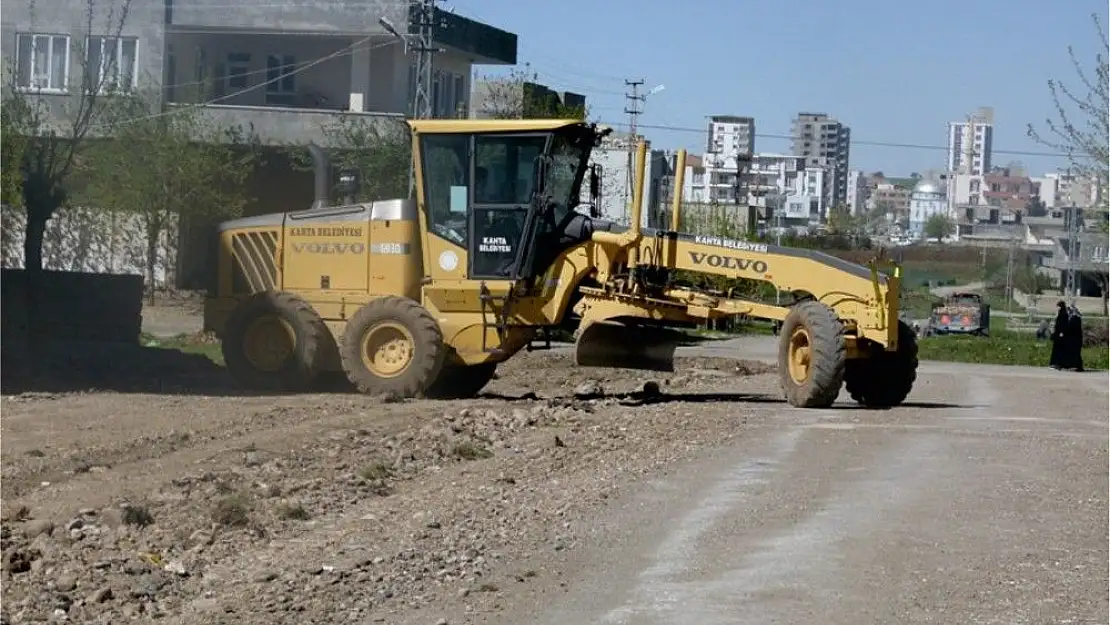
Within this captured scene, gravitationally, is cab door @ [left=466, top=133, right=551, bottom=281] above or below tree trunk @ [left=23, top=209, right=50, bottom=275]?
above

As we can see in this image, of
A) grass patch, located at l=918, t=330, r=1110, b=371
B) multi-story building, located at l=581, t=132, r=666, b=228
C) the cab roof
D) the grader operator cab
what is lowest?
grass patch, located at l=918, t=330, r=1110, b=371

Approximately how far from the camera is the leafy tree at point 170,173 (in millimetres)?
44750

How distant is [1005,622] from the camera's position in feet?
31.2

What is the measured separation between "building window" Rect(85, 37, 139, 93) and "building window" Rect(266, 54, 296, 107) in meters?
5.48

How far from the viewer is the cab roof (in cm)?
2228

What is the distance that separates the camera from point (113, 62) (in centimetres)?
3928

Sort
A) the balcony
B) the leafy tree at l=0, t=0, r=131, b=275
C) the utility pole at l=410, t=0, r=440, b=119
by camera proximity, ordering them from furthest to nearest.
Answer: the balcony → the utility pole at l=410, t=0, r=440, b=119 → the leafy tree at l=0, t=0, r=131, b=275

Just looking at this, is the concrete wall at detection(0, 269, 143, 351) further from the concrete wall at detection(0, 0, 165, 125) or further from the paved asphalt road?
the paved asphalt road

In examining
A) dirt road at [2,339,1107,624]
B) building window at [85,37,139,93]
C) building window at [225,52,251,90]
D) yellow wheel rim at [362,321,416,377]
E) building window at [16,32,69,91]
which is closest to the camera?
dirt road at [2,339,1107,624]

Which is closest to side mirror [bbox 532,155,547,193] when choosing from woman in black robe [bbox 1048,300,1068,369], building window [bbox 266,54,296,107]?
woman in black robe [bbox 1048,300,1068,369]

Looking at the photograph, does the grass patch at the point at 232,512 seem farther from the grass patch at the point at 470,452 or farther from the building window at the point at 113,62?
the building window at the point at 113,62

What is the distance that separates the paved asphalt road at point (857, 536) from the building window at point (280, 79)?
113 feet

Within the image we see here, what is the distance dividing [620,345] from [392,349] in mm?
2952

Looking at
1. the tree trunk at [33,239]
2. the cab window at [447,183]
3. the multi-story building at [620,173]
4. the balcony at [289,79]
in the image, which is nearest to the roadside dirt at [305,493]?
the cab window at [447,183]
